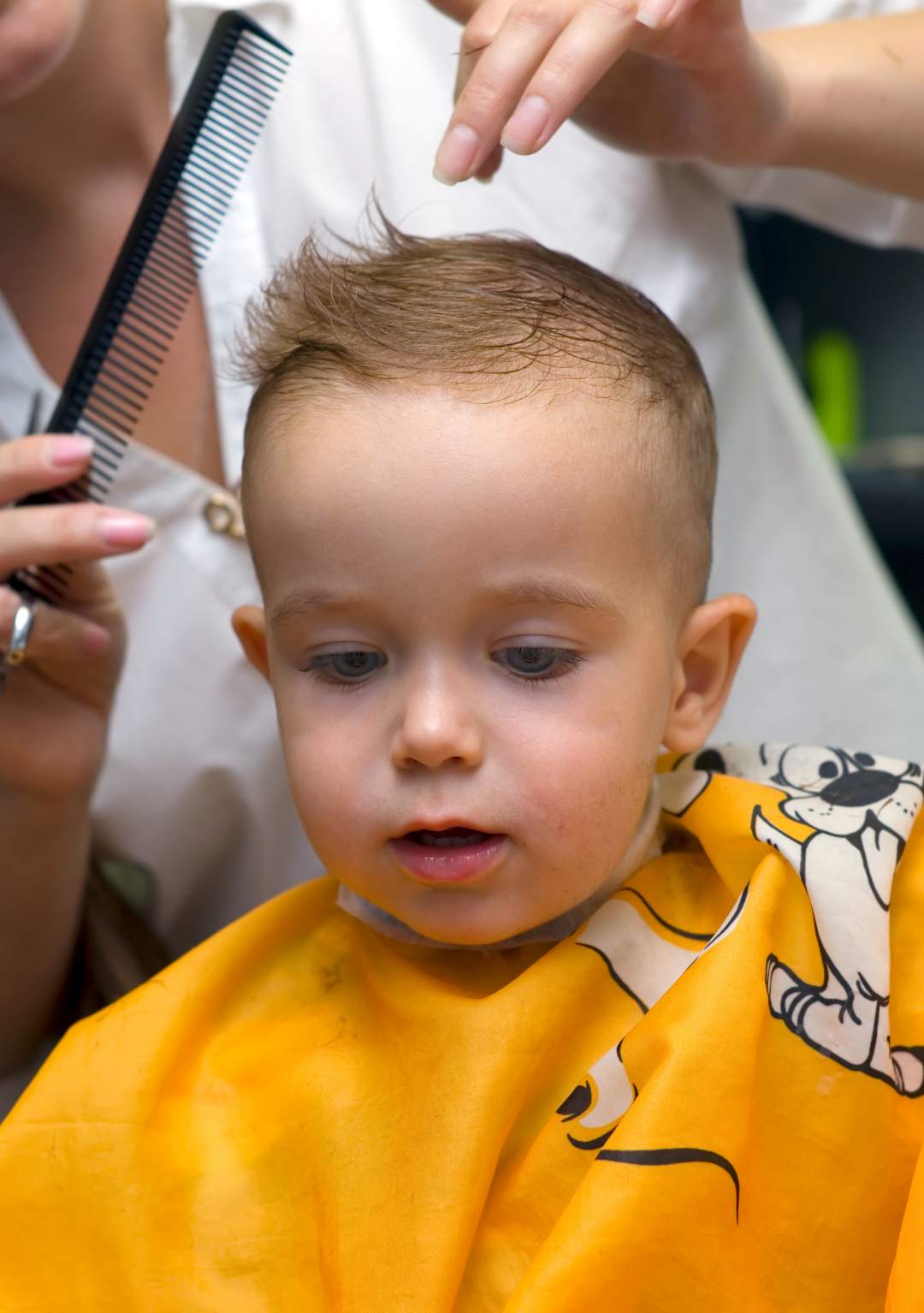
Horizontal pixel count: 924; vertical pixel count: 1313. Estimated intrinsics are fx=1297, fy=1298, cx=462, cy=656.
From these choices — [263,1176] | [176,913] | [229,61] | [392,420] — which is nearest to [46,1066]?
[263,1176]

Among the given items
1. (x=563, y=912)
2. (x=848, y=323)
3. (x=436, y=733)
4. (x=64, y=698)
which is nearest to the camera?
(x=436, y=733)

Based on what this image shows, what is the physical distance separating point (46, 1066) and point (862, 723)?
2.52 ft

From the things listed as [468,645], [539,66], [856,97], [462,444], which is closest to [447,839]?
[468,645]

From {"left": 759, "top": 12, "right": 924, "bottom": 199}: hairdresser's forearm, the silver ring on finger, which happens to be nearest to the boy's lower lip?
the silver ring on finger

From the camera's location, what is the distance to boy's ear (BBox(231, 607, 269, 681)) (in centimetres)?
90

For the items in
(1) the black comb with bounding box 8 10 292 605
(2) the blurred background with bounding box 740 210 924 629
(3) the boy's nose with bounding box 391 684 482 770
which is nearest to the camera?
(3) the boy's nose with bounding box 391 684 482 770

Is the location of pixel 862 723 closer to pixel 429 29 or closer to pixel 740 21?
pixel 740 21

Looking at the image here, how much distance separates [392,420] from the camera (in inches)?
28.5

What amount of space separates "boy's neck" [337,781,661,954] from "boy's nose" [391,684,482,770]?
6.4 inches

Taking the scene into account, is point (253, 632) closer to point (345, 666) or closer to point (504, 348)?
point (345, 666)

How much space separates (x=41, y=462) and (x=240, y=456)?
261mm

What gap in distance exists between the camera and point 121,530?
0.87 metres

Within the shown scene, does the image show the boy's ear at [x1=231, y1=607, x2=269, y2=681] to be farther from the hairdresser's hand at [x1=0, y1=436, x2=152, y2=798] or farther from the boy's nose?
the boy's nose

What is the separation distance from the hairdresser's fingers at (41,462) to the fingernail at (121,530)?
4 cm
